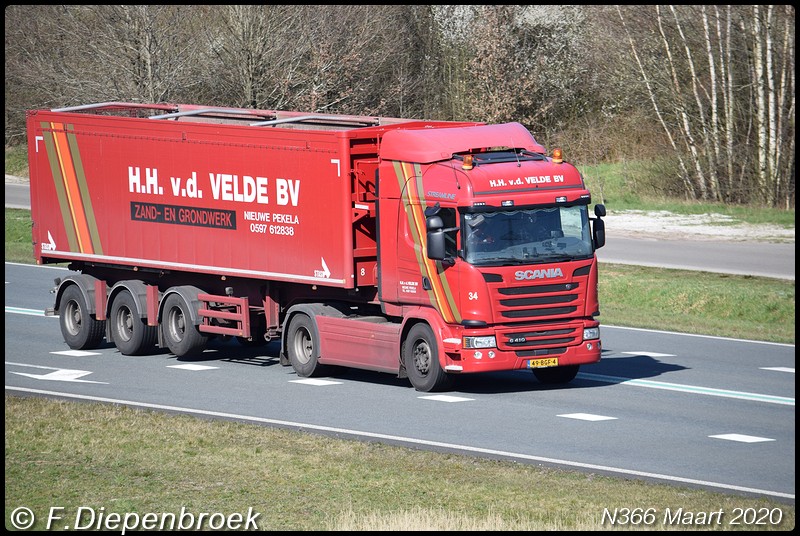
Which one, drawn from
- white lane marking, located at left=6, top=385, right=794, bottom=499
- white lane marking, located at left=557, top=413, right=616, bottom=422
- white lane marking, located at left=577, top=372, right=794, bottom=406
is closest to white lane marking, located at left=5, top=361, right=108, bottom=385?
white lane marking, located at left=6, top=385, right=794, bottom=499

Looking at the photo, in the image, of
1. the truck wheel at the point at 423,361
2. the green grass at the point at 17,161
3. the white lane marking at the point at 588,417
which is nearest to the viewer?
the white lane marking at the point at 588,417

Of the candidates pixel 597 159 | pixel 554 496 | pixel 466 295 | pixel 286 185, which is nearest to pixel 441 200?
pixel 466 295

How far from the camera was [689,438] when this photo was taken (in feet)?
50.7

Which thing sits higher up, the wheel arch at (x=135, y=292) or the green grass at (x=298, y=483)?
the wheel arch at (x=135, y=292)

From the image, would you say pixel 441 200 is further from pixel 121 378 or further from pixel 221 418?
pixel 121 378

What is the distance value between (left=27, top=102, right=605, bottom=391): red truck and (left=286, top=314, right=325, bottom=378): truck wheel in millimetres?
28

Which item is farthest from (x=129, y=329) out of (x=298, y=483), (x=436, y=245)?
(x=298, y=483)

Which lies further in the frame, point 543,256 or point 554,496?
point 543,256

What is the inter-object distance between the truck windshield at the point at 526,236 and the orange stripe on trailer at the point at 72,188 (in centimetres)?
752

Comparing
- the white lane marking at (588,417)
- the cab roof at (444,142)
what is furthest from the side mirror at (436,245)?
the white lane marking at (588,417)

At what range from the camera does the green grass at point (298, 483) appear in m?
11.4

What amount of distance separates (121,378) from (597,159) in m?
30.8

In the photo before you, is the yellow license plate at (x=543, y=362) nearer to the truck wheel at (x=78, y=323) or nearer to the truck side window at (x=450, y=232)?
the truck side window at (x=450, y=232)

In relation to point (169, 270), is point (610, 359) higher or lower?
lower
